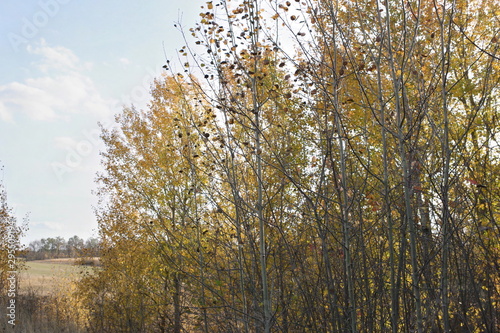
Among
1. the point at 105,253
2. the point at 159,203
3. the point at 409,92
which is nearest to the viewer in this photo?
the point at 409,92

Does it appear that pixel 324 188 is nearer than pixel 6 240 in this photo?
Yes

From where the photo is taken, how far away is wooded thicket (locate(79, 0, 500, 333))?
3174 mm

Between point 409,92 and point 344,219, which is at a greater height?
point 409,92

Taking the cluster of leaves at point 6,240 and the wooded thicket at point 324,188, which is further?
the cluster of leaves at point 6,240

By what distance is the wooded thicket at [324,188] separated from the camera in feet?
10.4

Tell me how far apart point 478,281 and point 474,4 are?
23.9ft

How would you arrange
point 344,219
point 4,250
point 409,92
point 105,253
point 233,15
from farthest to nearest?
point 4,250 → point 105,253 → point 409,92 → point 233,15 → point 344,219

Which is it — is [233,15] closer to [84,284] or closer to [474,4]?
[474,4]

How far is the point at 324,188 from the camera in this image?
3.49m

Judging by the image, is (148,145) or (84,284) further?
(84,284)

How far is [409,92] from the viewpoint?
26.2ft

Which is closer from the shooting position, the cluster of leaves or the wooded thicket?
the wooded thicket

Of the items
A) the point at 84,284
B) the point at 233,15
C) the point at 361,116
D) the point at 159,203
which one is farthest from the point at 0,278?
the point at 233,15

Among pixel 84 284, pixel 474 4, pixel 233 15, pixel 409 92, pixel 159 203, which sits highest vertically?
pixel 474 4
